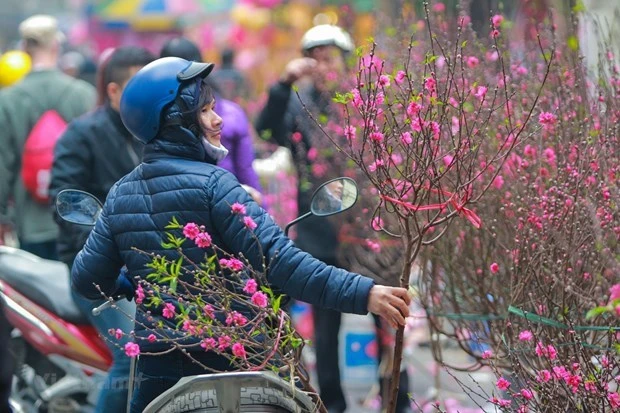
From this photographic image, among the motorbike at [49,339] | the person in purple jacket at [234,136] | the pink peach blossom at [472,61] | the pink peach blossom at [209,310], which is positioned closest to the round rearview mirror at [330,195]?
the pink peach blossom at [209,310]

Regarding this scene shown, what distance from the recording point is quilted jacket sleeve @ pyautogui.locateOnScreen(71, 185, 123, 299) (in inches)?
192

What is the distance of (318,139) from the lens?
851 centimetres

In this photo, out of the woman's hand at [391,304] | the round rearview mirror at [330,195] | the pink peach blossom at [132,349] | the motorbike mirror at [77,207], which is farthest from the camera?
the motorbike mirror at [77,207]

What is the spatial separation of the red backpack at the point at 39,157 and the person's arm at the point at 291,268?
13.2ft

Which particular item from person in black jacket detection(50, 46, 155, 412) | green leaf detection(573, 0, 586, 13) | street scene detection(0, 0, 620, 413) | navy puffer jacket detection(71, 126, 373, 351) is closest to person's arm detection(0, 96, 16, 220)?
street scene detection(0, 0, 620, 413)

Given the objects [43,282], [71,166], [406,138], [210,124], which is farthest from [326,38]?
[406,138]

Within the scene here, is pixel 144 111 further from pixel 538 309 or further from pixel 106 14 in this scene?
pixel 106 14

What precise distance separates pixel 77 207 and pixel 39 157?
347 centimetres

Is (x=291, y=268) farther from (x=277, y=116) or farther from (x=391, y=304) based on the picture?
(x=277, y=116)

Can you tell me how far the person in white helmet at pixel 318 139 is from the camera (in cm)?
846

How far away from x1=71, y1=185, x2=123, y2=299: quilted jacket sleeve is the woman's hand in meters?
1.04

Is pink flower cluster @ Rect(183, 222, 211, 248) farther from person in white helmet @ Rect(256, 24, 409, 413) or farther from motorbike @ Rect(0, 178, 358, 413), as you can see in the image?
person in white helmet @ Rect(256, 24, 409, 413)

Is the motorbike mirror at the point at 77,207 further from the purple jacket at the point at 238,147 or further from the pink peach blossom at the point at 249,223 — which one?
the purple jacket at the point at 238,147

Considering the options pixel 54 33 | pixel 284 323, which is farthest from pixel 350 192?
pixel 54 33
